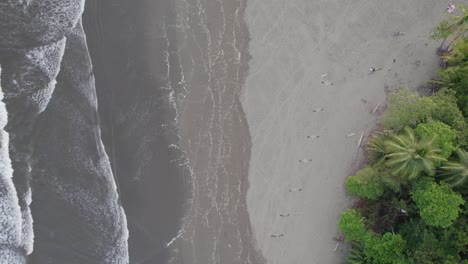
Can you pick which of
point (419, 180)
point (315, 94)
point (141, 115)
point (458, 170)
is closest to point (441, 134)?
point (458, 170)

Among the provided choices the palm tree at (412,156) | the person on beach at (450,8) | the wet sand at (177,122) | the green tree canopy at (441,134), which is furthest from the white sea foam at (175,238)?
the person on beach at (450,8)

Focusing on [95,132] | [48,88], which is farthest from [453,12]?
[48,88]

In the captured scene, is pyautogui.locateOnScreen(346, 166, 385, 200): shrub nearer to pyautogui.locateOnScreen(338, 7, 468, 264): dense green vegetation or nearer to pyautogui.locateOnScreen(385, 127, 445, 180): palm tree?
pyautogui.locateOnScreen(338, 7, 468, 264): dense green vegetation

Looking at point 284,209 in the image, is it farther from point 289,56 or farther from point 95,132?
point 95,132

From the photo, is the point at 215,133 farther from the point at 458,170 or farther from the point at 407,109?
the point at 458,170

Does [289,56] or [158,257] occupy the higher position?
[289,56]

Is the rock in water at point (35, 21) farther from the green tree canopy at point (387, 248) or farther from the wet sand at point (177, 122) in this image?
the green tree canopy at point (387, 248)
